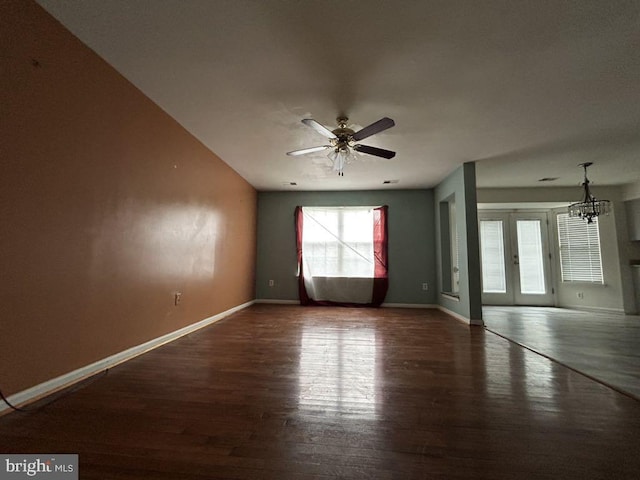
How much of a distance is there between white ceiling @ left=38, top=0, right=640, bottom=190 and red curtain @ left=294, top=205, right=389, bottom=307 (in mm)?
1994

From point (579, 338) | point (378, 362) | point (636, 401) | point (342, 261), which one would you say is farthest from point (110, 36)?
point (579, 338)

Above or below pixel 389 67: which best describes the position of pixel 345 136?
below

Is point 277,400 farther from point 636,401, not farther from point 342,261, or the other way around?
point 342,261

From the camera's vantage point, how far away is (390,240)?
516cm

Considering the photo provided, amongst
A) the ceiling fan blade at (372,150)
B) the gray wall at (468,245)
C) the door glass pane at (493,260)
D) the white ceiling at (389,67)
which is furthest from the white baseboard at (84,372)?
the door glass pane at (493,260)

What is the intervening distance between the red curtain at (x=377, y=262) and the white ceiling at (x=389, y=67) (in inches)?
78.5

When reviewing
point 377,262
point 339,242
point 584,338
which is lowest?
point 584,338

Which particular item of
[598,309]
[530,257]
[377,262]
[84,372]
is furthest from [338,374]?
[598,309]

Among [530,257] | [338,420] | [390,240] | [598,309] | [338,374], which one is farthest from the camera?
[530,257]

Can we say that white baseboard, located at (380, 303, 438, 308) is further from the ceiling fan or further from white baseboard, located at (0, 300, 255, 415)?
white baseboard, located at (0, 300, 255, 415)

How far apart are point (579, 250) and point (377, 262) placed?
3.81 metres

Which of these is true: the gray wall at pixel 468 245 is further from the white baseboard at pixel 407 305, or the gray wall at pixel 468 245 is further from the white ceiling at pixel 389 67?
the white baseboard at pixel 407 305

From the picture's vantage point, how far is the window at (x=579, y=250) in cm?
491

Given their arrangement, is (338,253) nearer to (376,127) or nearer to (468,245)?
(468,245)
